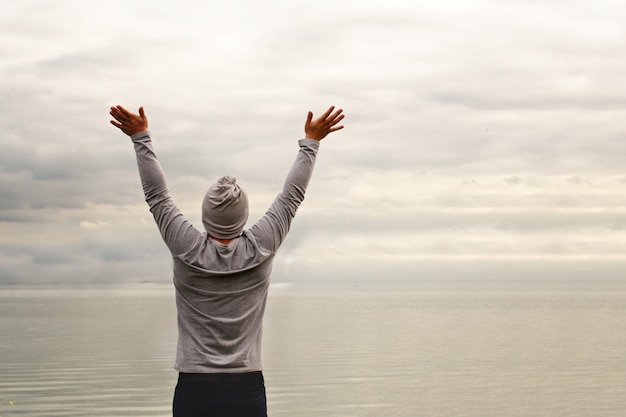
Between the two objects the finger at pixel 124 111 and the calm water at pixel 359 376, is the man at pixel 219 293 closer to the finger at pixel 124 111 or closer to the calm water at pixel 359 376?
the finger at pixel 124 111

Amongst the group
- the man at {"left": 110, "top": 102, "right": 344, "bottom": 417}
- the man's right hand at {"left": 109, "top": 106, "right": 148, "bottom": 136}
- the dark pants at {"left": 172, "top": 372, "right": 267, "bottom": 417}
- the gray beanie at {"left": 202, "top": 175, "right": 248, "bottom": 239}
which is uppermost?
the man's right hand at {"left": 109, "top": 106, "right": 148, "bottom": 136}

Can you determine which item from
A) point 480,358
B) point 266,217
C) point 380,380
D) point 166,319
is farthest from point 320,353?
point 166,319

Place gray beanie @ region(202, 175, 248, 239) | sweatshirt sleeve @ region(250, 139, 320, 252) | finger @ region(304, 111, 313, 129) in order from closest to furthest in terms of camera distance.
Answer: gray beanie @ region(202, 175, 248, 239)
sweatshirt sleeve @ region(250, 139, 320, 252)
finger @ region(304, 111, 313, 129)

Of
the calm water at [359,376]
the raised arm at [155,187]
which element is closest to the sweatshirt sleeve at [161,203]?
the raised arm at [155,187]

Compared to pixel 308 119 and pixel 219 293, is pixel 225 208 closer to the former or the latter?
pixel 219 293

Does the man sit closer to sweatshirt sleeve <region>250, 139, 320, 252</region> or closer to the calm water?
sweatshirt sleeve <region>250, 139, 320, 252</region>

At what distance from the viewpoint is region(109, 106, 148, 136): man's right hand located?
14.1ft

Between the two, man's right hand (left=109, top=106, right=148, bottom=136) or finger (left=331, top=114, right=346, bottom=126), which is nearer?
man's right hand (left=109, top=106, right=148, bottom=136)

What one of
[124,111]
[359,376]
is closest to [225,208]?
[124,111]

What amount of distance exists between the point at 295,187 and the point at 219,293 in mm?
601

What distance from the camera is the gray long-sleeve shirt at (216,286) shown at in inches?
163

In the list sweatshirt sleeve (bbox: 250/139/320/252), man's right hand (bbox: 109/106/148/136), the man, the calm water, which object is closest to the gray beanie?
the man

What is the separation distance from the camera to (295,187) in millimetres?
4402

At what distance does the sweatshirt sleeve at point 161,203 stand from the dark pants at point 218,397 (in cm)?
56
